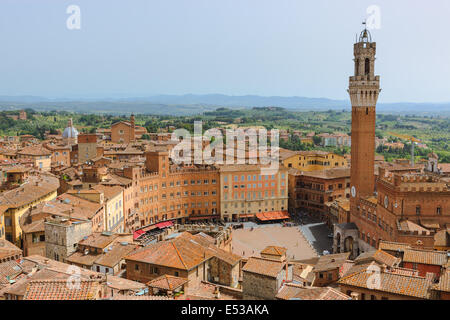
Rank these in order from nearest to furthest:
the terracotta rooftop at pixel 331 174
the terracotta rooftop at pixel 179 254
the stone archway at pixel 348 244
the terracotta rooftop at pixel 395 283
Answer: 1. the terracotta rooftop at pixel 395 283
2. the terracotta rooftop at pixel 179 254
3. the stone archway at pixel 348 244
4. the terracotta rooftop at pixel 331 174

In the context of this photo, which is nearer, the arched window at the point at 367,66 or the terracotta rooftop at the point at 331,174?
the arched window at the point at 367,66

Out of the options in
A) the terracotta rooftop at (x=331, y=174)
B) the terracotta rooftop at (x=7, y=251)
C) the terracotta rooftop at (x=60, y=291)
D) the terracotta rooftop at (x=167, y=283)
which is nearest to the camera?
the terracotta rooftop at (x=60, y=291)

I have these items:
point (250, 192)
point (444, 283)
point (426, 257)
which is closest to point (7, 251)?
point (444, 283)

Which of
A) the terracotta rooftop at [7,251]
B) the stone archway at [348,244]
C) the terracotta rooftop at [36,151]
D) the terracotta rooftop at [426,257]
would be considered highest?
the terracotta rooftop at [36,151]

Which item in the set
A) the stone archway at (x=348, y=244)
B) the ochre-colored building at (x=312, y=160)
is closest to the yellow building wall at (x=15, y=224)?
the stone archway at (x=348, y=244)

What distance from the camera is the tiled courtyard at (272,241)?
158 ft

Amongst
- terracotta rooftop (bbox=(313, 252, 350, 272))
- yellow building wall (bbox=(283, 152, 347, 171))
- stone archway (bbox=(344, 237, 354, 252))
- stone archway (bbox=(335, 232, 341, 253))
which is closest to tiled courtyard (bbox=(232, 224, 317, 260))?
stone archway (bbox=(335, 232, 341, 253))

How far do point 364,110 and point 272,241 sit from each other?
1817 cm

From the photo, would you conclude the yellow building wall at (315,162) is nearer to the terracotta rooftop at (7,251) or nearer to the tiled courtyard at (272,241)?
the tiled courtyard at (272,241)

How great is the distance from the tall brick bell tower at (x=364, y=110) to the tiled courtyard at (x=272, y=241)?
290 inches

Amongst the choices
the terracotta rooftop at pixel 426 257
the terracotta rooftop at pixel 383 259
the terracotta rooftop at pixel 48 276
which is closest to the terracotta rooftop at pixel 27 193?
the terracotta rooftop at pixel 48 276

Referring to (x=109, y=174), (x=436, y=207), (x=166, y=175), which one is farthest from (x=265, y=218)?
(x=436, y=207)

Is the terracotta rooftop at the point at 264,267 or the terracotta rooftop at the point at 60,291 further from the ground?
the terracotta rooftop at the point at 60,291

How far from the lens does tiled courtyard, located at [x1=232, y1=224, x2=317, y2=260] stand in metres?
48.2
